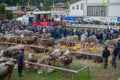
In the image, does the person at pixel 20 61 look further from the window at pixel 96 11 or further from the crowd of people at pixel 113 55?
the window at pixel 96 11

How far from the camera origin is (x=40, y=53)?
2233cm

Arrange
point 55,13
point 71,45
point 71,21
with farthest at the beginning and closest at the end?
point 55,13, point 71,21, point 71,45

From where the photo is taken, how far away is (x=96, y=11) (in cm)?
6362

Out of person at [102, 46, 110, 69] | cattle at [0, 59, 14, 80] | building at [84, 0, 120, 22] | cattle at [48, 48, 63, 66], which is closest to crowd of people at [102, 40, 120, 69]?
person at [102, 46, 110, 69]

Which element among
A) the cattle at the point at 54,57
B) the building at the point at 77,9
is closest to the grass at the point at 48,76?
the cattle at the point at 54,57

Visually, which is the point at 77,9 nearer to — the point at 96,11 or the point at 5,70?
the point at 96,11

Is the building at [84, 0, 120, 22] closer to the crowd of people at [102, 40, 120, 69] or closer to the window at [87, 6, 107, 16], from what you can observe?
the window at [87, 6, 107, 16]

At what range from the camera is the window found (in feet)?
204

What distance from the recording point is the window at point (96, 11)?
62.2 metres

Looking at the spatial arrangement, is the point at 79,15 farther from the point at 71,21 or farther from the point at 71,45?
the point at 71,45

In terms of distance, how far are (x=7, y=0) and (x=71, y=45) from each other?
2242 inches

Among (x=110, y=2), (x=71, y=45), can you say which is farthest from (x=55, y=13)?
(x=71, y=45)

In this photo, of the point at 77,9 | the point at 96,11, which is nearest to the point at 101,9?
the point at 96,11

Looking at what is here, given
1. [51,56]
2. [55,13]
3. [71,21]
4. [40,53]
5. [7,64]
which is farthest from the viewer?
[55,13]
